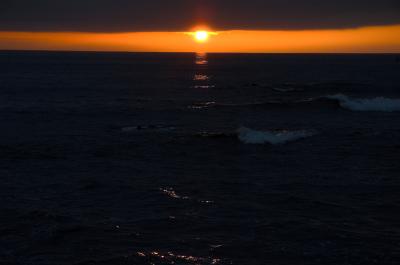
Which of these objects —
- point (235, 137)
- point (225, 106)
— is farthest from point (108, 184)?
point (225, 106)

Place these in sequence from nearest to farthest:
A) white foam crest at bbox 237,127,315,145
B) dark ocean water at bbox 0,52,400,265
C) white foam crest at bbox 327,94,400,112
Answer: dark ocean water at bbox 0,52,400,265
white foam crest at bbox 237,127,315,145
white foam crest at bbox 327,94,400,112

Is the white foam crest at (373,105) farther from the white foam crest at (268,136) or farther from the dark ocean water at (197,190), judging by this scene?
the white foam crest at (268,136)

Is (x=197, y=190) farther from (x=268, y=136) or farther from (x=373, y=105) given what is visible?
(x=373, y=105)

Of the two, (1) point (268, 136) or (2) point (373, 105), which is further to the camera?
(2) point (373, 105)

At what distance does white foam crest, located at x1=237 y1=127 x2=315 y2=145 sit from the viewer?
36.3m

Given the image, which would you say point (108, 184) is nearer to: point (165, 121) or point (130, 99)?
point (165, 121)

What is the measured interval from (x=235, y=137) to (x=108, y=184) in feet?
47.7

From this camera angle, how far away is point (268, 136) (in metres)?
37.2

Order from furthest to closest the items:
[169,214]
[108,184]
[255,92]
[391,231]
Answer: [255,92]
[108,184]
[169,214]
[391,231]

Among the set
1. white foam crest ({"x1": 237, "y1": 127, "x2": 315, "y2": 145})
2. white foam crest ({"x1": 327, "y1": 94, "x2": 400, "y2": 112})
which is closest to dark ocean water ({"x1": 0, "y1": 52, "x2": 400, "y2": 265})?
white foam crest ({"x1": 237, "y1": 127, "x2": 315, "y2": 145})

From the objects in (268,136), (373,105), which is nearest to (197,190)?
(268,136)

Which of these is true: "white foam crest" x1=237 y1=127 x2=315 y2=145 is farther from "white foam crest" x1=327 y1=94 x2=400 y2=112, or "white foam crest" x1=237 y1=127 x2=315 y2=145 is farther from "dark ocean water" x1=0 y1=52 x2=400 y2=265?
"white foam crest" x1=327 y1=94 x2=400 y2=112

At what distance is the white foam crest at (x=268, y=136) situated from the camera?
36.3 m

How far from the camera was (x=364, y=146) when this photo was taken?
3456cm
